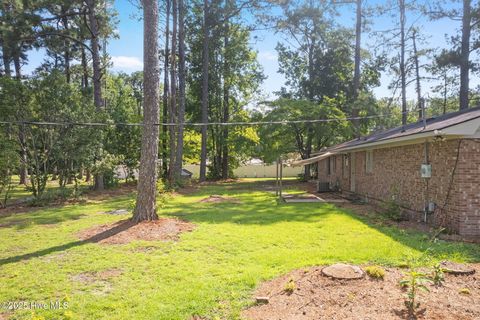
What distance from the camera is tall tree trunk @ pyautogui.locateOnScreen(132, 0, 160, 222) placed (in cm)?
806

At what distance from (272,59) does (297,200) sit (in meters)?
19.9

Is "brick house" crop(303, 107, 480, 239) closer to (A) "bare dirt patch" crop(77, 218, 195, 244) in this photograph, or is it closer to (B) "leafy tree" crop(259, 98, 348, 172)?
(A) "bare dirt patch" crop(77, 218, 195, 244)

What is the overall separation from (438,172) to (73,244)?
318 inches

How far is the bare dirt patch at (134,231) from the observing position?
706 centimetres

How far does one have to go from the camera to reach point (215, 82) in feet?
91.8

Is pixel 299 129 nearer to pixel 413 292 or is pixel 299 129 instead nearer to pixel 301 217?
pixel 301 217

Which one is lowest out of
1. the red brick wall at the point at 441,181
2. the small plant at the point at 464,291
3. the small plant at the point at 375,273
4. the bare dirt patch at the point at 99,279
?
the bare dirt patch at the point at 99,279

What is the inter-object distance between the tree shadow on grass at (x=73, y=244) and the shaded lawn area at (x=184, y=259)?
3 centimetres

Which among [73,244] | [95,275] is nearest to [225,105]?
[73,244]

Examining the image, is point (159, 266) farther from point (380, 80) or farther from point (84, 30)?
point (380, 80)

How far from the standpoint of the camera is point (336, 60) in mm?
26266

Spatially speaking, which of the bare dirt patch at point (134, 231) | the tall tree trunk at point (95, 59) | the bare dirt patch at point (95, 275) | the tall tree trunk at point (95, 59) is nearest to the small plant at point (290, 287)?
the bare dirt patch at point (95, 275)

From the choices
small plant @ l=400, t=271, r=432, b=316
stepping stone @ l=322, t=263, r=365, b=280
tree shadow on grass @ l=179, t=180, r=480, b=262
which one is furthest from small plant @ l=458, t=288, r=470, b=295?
tree shadow on grass @ l=179, t=180, r=480, b=262

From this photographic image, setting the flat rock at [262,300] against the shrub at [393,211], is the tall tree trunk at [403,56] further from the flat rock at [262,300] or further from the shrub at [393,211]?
the flat rock at [262,300]
